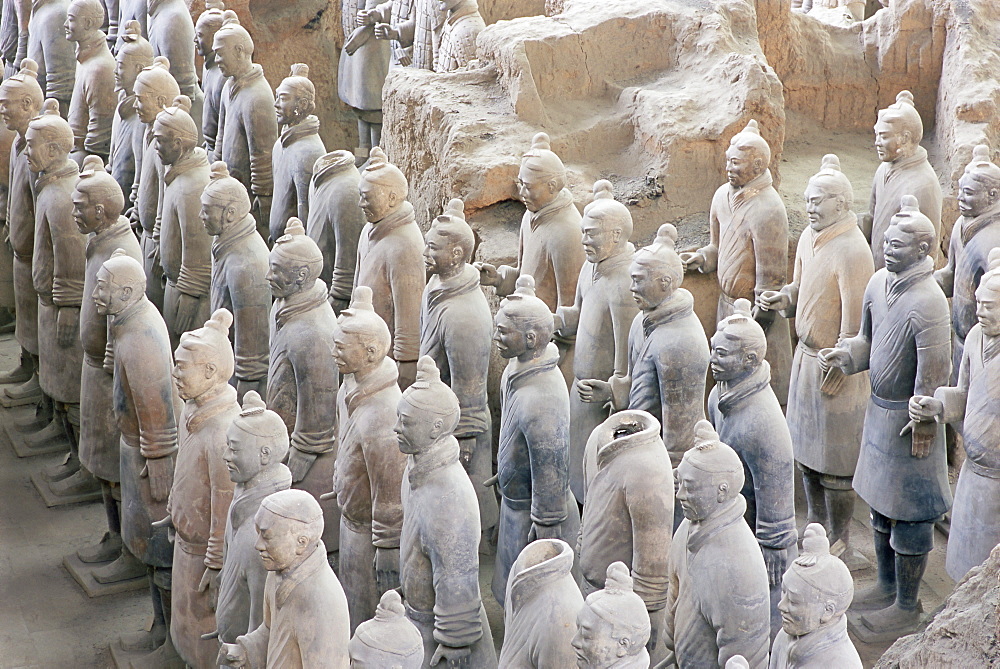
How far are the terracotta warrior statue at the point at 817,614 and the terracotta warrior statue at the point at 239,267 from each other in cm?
299

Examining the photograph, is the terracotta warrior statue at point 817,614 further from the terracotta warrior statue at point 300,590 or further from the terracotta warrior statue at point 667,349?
A: the terracotta warrior statue at point 667,349

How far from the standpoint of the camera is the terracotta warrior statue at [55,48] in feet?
29.5

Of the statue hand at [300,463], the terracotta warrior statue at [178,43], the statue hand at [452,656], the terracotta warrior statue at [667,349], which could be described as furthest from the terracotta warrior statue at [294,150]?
the statue hand at [452,656]

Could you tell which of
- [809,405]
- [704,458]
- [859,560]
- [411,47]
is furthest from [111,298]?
[411,47]

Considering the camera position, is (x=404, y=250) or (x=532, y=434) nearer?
(x=532, y=434)

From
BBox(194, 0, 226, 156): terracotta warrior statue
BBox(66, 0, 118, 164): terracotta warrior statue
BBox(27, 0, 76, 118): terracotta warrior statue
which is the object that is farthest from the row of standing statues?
BBox(27, 0, 76, 118): terracotta warrior statue

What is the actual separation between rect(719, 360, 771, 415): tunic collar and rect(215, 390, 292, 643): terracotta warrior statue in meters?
1.48

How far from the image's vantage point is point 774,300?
19.2ft

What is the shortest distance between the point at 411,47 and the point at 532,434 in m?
4.71

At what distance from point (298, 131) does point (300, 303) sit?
7.07 feet

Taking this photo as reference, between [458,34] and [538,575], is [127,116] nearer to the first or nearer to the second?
[458,34]

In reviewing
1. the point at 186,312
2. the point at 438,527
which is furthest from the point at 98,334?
the point at 438,527

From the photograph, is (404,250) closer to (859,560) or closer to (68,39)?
(859,560)

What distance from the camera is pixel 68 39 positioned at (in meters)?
8.33
